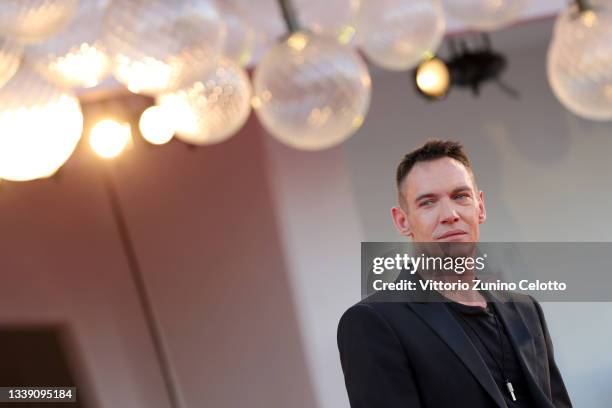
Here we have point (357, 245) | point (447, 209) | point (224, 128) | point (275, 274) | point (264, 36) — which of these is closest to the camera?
point (224, 128)

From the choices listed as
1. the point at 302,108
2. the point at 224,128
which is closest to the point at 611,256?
the point at 224,128

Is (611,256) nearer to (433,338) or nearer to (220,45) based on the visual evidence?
(433,338)

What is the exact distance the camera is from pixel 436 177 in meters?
1.57

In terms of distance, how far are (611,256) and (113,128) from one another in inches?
74.7

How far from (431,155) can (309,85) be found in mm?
585

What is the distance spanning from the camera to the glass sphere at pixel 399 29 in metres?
1.31

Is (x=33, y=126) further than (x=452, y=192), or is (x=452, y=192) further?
(x=452, y=192)

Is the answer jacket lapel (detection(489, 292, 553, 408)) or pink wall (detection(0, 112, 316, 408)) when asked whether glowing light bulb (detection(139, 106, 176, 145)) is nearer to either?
pink wall (detection(0, 112, 316, 408))

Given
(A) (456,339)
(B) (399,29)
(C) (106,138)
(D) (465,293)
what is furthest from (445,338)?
(C) (106,138)

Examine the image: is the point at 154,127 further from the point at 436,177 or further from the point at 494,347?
the point at 494,347

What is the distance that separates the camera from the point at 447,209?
1.51 m

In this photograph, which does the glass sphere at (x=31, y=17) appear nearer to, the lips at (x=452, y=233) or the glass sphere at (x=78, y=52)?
the glass sphere at (x=78, y=52)

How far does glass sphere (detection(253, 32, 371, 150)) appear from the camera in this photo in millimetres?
1062

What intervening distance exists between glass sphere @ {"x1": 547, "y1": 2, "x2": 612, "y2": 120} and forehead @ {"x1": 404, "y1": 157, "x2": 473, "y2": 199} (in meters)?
0.38
